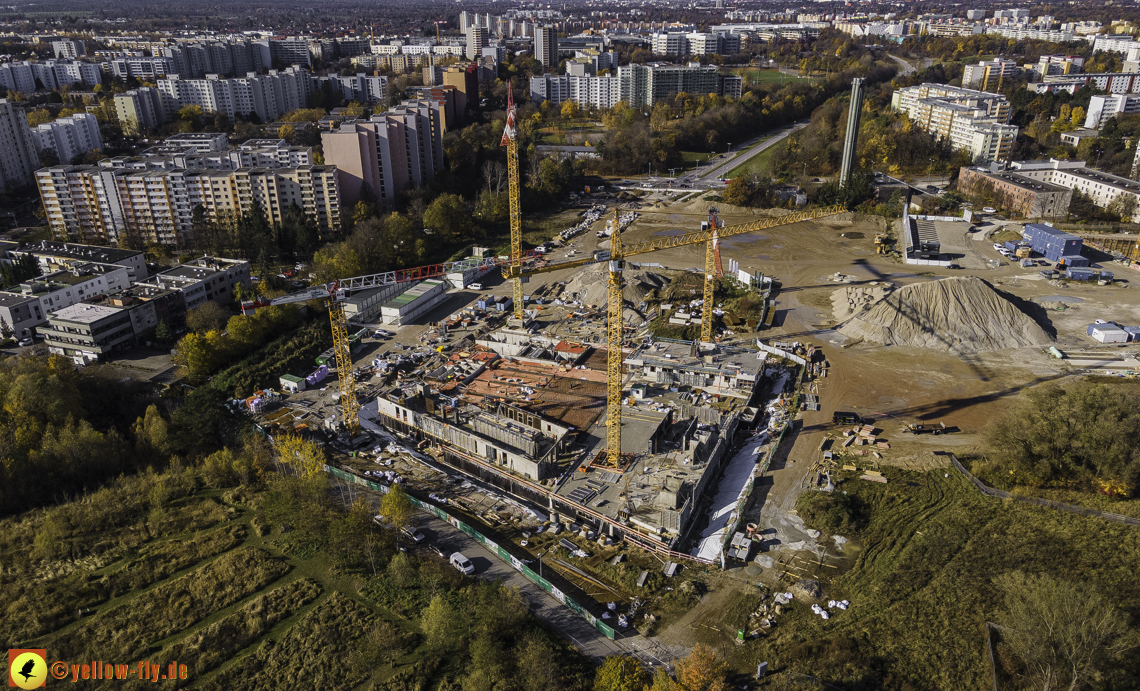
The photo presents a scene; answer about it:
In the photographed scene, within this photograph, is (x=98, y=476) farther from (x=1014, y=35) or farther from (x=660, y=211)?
(x=1014, y=35)

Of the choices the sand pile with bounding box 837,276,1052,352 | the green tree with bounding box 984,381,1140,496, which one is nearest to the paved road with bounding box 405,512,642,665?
the green tree with bounding box 984,381,1140,496

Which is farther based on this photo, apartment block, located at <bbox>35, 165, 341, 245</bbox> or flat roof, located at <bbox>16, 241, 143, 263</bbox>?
apartment block, located at <bbox>35, 165, 341, 245</bbox>

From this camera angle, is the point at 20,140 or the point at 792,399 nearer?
Result: the point at 792,399

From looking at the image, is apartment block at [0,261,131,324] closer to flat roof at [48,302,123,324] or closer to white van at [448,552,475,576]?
flat roof at [48,302,123,324]

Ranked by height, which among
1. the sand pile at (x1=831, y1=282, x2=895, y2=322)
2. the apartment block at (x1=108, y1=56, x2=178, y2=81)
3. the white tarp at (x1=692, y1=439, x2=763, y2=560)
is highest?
the apartment block at (x1=108, y1=56, x2=178, y2=81)

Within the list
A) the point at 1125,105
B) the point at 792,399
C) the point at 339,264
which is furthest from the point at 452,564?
the point at 1125,105

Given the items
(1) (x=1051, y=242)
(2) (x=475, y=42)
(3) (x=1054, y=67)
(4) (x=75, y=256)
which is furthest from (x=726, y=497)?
(2) (x=475, y=42)
